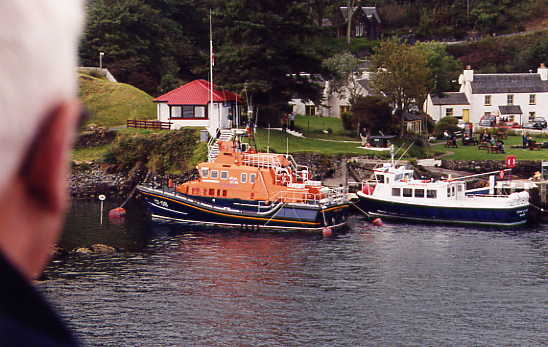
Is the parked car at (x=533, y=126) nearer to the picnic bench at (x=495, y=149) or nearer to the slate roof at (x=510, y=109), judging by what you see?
the slate roof at (x=510, y=109)

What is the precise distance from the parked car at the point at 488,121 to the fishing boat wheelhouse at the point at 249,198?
37.7m

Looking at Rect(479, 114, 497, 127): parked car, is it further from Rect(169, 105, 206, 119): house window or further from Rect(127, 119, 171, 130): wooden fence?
Rect(127, 119, 171, 130): wooden fence

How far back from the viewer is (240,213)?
53.8 m

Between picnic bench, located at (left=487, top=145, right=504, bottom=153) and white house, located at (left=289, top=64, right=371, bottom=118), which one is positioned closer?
picnic bench, located at (left=487, top=145, right=504, bottom=153)

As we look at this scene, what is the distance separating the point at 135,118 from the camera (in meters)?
77.5

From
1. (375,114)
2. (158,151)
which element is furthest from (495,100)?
(158,151)

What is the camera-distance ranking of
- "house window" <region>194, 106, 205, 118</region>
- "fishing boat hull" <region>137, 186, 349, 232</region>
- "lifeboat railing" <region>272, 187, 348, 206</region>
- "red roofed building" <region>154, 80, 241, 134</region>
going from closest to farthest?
1. "fishing boat hull" <region>137, 186, 349, 232</region>
2. "lifeboat railing" <region>272, 187, 348, 206</region>
3. "red roofed building" <region>154, 80, 241, 134</region>
4. "house window" <region>194, 106, 205, 118</region>

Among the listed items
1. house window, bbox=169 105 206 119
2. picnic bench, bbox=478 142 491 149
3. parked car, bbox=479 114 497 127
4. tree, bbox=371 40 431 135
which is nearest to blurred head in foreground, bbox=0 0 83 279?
house window, bbox=169 105 206 119

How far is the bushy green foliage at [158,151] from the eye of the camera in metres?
67.4

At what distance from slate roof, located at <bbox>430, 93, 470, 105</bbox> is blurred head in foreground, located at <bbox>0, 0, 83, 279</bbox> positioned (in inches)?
3653

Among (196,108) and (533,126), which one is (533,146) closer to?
(533,126)

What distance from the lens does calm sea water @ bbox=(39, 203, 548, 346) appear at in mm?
30375

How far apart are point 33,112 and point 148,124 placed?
7226 cm

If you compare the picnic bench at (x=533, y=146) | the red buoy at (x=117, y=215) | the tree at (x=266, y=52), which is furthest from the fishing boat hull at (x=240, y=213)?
the picnic bench at (x=533, y=146)
